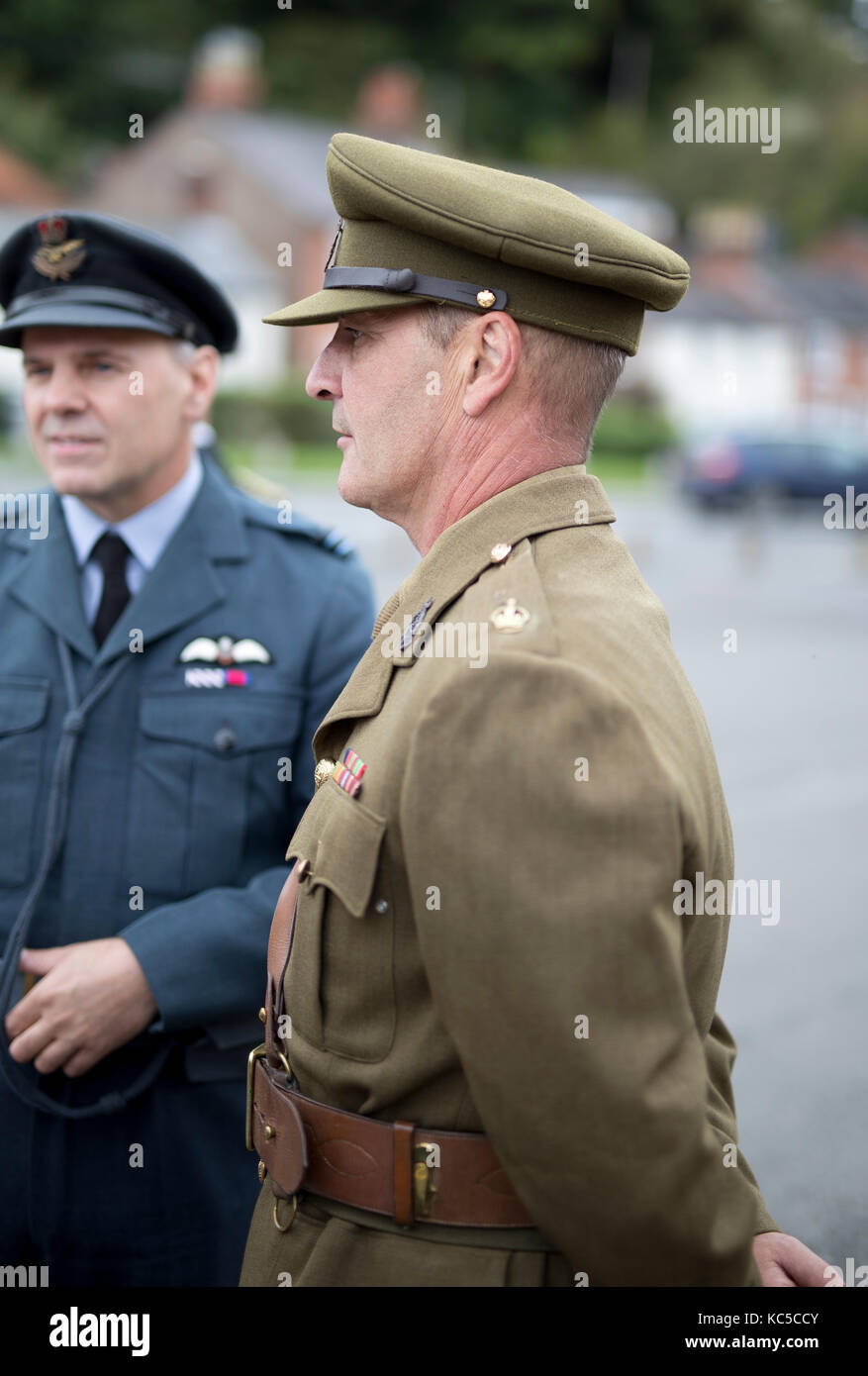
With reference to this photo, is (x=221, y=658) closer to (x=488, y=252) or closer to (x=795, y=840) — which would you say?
(x=488, y=252)

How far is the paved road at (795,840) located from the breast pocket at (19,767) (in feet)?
8.64

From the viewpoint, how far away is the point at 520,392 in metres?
1.88

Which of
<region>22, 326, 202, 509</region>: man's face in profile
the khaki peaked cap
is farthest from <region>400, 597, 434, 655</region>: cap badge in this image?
<region>22, 326, 202, 509</region>: man's face in profile

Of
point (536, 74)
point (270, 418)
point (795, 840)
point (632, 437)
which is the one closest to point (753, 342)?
point (632, 437)

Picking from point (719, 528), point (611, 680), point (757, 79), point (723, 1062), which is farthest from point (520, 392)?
point (757, 79)

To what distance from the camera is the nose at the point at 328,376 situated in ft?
6.63

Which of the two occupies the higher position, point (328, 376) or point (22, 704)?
point (328, 376)

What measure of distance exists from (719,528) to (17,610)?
21524 millimetres

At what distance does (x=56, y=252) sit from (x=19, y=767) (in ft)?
3.72

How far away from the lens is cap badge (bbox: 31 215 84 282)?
297 centimetres

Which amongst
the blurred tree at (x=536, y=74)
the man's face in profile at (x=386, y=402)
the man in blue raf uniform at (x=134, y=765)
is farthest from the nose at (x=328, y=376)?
the blurred tree at (x=536, y=74)

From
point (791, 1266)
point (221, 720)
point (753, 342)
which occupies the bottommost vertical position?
point (791, 1266)

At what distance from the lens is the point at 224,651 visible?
2900 mm

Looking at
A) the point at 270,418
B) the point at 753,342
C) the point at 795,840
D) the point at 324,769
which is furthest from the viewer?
the point at 753,342
